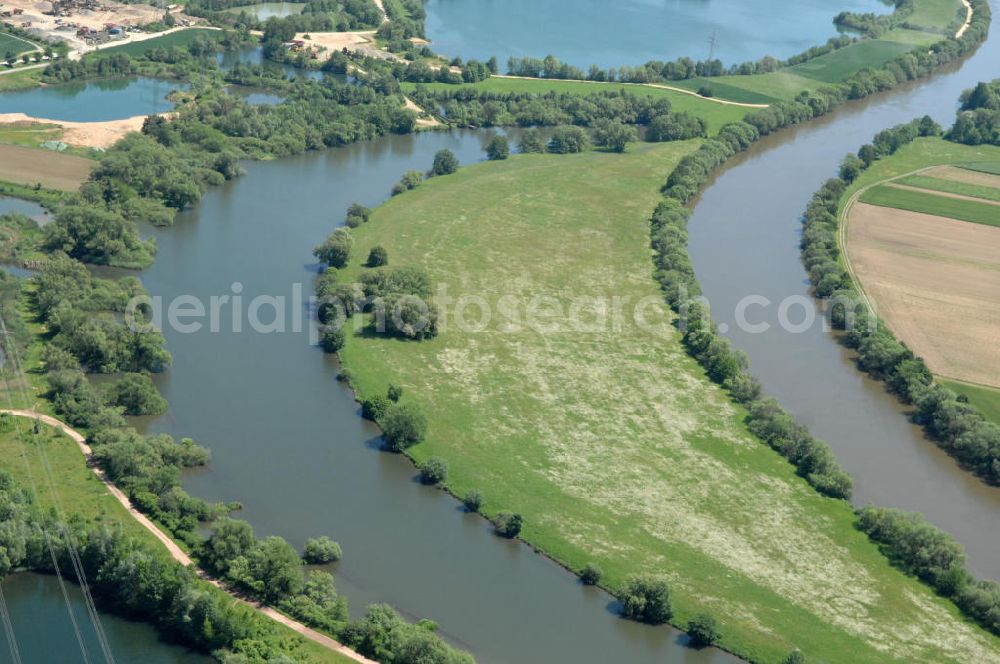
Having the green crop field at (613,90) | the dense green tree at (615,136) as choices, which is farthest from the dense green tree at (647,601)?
the green crop field at (613,90)

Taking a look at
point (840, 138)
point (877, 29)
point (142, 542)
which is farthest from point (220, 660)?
point (877, 29)

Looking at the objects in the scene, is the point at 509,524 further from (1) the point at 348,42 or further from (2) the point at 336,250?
(1) the point at 348,42

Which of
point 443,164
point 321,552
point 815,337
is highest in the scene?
point 443,164

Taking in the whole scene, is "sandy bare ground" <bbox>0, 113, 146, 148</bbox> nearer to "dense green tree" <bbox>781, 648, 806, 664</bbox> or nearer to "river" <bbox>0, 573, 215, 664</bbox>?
"river" <bbox>0, 573, 215, 664</bbox>

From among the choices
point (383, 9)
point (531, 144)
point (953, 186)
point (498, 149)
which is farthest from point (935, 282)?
point (383, 9)

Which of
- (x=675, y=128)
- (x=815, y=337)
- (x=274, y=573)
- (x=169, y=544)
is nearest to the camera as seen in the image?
(x=274, y=573)

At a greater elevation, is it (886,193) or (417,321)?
(886,193)

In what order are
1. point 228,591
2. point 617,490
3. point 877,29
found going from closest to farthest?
point 228,591, point 617,490, point 877,29

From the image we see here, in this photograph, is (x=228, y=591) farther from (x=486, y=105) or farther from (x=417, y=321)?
(x=486, y=105)
